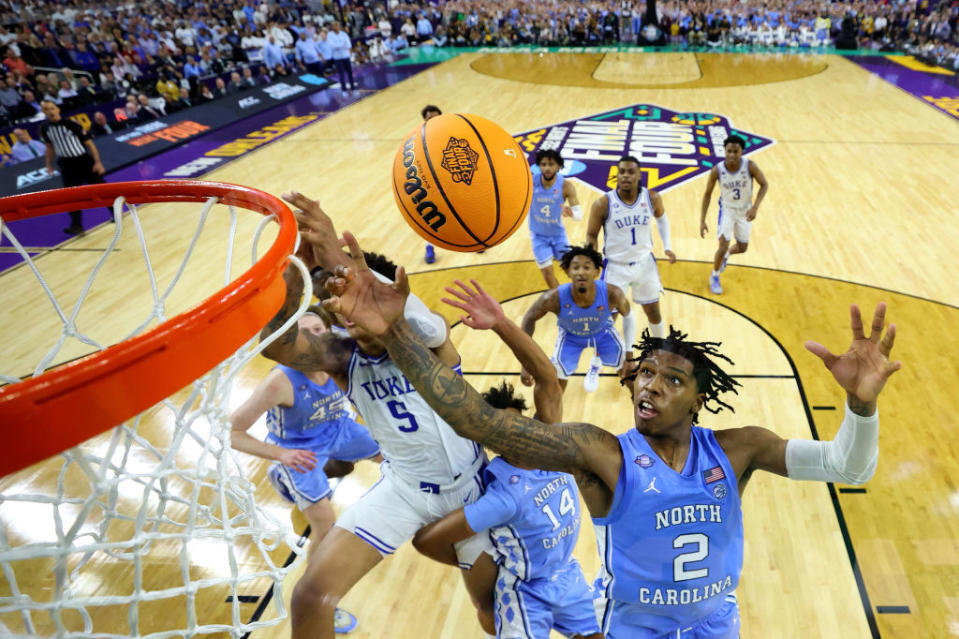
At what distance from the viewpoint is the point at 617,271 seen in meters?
5.21

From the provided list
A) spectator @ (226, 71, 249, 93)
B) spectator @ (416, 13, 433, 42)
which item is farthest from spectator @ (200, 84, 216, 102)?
spectator @ (416, 13, 433, 42)

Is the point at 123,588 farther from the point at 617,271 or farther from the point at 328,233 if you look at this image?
the point at 617,271

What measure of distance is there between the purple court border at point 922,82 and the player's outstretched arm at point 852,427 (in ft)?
42.9

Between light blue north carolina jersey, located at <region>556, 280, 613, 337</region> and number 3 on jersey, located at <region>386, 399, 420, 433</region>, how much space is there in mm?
1994

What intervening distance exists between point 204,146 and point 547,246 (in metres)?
9.05

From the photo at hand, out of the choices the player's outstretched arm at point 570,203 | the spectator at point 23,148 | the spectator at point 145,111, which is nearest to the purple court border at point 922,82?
the player's outstretched arm at point 570,203

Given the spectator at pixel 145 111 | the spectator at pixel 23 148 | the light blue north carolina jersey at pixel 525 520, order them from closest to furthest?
the light blue north carolina jersey at pixel 525 520
the spectator at pixel 23 148
the spectator at pixel 145 111

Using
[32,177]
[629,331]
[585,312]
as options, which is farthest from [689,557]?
[32,177]

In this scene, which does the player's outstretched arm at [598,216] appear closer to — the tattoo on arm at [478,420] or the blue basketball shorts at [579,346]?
the blue basketball shorts at [579,346]

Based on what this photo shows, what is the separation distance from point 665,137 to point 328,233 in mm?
10157

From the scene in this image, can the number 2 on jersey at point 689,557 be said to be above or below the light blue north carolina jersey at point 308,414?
above

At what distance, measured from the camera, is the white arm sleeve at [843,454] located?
1881 mm

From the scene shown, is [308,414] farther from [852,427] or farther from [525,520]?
[852,427]

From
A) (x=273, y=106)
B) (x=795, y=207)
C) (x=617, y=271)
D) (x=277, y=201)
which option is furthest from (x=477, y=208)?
(x=273, y=106)
